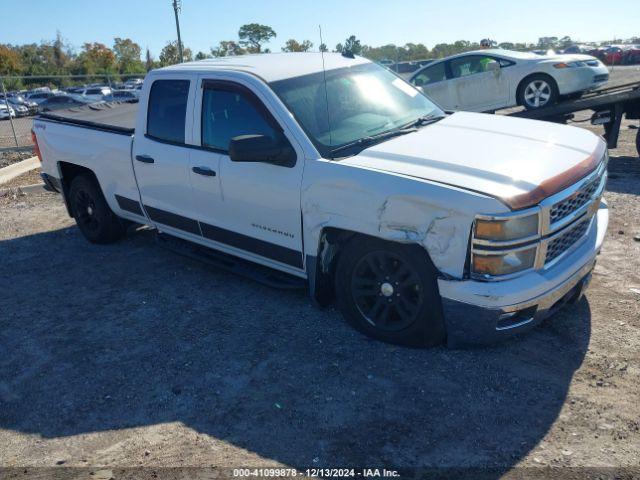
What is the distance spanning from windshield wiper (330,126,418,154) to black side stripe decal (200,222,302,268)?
84 centimetres

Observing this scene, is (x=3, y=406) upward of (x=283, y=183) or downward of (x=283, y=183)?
downward

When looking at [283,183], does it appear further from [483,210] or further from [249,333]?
[483,210]

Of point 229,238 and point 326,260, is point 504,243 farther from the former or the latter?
point 229,238

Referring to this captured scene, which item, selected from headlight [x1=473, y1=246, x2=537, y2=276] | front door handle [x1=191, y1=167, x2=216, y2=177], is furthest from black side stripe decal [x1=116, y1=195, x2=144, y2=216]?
headlight [x1=473, y1=246, x2=537, y2=276]

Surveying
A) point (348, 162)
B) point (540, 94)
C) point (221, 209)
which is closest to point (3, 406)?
point (221, 209)

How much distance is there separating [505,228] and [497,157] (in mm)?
617

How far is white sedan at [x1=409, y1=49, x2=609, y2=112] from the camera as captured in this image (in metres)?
10.4

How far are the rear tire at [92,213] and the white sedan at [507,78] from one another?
709 centimetres

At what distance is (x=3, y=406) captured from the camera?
12.0ft

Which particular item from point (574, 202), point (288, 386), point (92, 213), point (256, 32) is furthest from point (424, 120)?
point (256, 32)

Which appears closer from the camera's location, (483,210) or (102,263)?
(483,210)

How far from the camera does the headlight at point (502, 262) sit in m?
3.27

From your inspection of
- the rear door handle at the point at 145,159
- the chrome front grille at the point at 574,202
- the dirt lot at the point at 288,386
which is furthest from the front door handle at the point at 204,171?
the chrome front grille at the point at 574,202

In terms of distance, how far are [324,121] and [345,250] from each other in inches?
38.7
